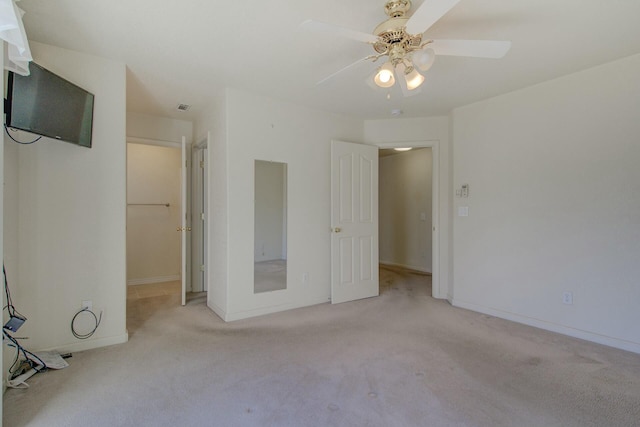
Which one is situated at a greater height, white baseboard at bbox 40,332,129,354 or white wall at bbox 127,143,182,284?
white wall at bbox 127,143,182,284

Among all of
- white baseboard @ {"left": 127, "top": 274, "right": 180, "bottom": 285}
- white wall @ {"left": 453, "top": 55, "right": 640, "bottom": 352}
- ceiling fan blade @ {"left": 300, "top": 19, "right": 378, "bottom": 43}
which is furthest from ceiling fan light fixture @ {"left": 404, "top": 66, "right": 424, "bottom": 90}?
white baseboard @ {"left": 127, "top": 274, "right": 180, "bottom": 285}

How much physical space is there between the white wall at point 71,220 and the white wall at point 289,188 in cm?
98


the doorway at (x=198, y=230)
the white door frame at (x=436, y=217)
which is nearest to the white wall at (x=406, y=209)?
the white door frame at (x=436, y=217)

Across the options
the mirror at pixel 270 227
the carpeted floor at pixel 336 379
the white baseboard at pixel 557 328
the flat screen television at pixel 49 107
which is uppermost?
the flat screen television at pixel 49 107

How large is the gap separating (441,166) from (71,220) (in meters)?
3.97

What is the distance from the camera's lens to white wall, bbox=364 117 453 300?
414 centimetres

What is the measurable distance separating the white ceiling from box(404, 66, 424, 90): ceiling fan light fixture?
1.19 feet

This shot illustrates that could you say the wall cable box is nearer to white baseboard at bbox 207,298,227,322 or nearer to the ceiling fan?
white baseboard at bbox 207,298,227,322

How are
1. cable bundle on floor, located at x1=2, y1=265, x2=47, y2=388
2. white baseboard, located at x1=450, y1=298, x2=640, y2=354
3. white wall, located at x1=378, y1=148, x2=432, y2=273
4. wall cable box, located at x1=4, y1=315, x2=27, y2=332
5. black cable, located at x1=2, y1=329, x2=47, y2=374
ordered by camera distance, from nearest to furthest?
wall cable box, located at x1=4, y1=315, x2=27, y2=332
cable bundle on floor, located at x1=2, y1=265, x2=47, y2=388
black cable, located at x1=2, y1=329, x2=47, y2=374
white baseboard, located at x1=450, y1=298, x2=640, y2=354
white wall, located at x1=378, y1=148, x2=432, y2=273

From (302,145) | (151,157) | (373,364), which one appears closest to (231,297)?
(373,364)

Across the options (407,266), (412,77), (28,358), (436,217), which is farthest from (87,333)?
(407,266)

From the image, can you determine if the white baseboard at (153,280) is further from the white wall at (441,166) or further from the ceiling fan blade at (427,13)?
the ceiling fan blade at (427,13)

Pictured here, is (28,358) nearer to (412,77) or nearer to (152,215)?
(152,215)

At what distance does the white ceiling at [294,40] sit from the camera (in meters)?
2.00
